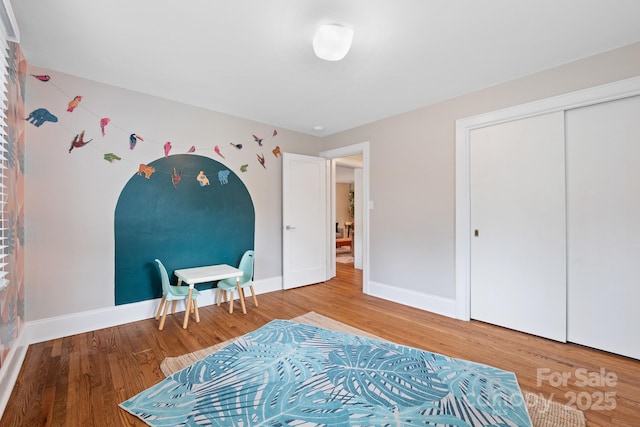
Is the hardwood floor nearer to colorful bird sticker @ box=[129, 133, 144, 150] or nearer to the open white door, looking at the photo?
the open white door

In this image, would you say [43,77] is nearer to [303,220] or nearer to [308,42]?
[308,42]

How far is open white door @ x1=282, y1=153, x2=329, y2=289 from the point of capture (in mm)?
4141

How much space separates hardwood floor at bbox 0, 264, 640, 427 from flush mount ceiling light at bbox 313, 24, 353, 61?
242 centimetres

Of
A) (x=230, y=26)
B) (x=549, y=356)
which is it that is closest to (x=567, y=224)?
(x=549, y=356)

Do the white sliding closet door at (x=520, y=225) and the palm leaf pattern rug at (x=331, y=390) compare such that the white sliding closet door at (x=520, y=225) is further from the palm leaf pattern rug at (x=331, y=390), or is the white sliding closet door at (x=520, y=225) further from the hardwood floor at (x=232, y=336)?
the palm leaf pattern rug at (x=331, y=390)

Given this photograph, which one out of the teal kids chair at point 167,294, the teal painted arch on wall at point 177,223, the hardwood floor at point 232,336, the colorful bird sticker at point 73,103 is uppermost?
the colorful bird sticker at point 73,103

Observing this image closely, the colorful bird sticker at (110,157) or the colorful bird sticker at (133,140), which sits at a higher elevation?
the colorful bird sticker at (133,140)

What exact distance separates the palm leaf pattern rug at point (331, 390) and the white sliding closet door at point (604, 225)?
3.53 ft

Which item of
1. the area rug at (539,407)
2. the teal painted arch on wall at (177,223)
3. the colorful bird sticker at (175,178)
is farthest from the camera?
the colorful bird sticker at (175,178)

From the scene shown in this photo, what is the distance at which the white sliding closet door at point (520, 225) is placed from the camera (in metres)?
2.48

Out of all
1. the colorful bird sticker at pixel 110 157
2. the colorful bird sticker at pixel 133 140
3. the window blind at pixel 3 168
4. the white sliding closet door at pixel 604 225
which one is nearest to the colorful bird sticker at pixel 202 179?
the colorful bird sticker at pixel 133 140

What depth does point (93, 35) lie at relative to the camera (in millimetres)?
2047

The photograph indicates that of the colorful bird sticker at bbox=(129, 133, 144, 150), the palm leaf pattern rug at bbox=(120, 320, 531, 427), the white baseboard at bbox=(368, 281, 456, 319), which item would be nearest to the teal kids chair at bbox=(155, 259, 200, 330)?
the palm leaf pattern rug at bbox=(120, 320, 531, 427)

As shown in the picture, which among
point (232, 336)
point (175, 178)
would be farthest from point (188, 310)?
point (175, 178)
